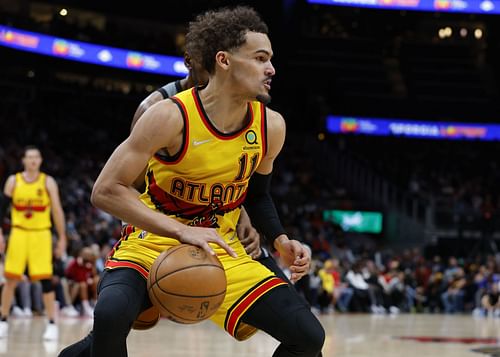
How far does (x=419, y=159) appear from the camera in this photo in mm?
29891

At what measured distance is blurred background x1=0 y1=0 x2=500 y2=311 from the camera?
20844mm

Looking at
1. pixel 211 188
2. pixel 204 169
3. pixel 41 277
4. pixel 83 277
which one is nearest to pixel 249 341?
pixel 41 277

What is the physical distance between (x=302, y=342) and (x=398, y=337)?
7.23m

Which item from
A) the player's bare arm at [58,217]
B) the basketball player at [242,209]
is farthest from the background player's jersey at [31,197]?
the basketball player at [242,209]

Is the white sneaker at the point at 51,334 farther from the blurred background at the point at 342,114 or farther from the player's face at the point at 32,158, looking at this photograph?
the blurred background at the point at 342,114

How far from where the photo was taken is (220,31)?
3.78 meters

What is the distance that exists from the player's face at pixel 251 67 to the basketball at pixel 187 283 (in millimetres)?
719

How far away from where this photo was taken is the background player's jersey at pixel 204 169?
12.1 ft

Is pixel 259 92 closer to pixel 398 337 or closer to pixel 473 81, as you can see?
pixel 398 337

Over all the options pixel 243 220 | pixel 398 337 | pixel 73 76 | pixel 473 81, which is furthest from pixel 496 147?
pixel 243 220

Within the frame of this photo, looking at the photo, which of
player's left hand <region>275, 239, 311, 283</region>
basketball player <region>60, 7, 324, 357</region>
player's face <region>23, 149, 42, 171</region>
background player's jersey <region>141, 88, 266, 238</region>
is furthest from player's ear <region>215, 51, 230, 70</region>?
player's face <region>23, 149, 42, 171</region>

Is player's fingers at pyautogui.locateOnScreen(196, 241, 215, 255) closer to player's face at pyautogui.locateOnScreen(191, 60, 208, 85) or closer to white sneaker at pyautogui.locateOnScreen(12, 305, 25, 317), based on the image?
player's face at pyautogui.locateOnScreen(191, 60, 208, 85)

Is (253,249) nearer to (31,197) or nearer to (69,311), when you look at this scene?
(31,197)

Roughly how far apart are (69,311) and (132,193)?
9.54 m
